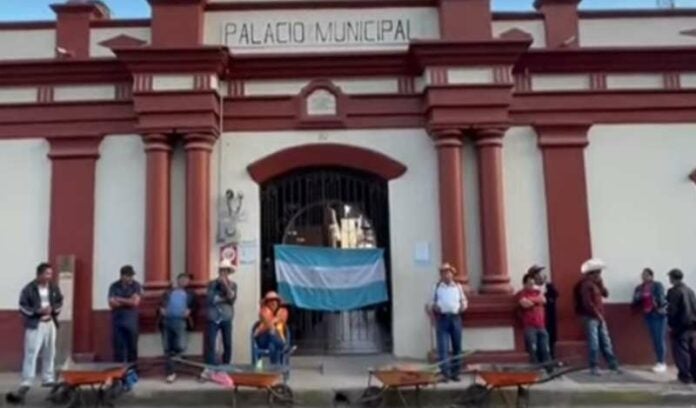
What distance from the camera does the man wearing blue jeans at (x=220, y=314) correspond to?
11711 mm

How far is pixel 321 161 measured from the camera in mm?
12930

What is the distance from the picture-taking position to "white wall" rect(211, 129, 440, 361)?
1262 cm

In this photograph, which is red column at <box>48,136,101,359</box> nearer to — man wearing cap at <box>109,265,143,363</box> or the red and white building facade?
the red and white building facade

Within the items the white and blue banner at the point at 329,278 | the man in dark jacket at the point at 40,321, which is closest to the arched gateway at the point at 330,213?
the white and blue banner at the point at 329,278

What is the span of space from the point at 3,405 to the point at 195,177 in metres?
4.32

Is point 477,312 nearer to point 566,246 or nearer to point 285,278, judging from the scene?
point 566,246

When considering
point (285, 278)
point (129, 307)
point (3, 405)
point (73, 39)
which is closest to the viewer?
point (3, 405)

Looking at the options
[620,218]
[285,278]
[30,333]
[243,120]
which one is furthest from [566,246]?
[30,333]

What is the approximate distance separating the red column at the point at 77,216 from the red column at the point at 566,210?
294 inches

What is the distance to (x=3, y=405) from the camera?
10414 millimetres

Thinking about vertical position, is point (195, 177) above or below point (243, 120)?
below

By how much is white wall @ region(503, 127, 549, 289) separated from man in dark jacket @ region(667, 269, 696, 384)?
6.88ft

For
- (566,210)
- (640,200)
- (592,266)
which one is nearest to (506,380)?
(592,266)

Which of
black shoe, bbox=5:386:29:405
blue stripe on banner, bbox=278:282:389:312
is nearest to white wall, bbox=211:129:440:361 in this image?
blue stripe on banner, bbox=278:282:389:312
